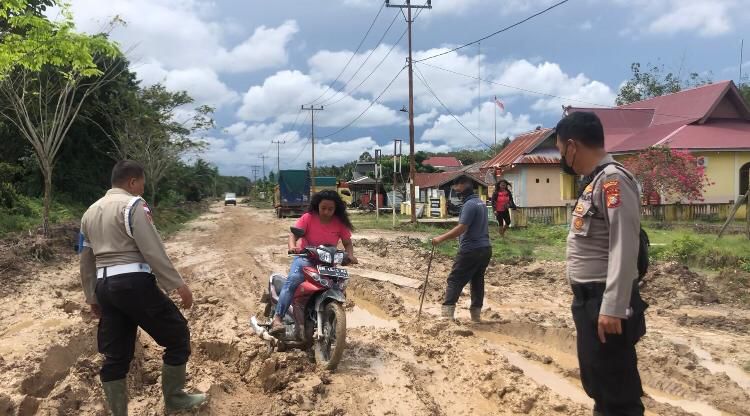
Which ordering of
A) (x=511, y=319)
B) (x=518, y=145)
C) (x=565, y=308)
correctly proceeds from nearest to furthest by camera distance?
1. (x=511, y=319)
2. (x=565, y=308)
3. (x=518, y=145)

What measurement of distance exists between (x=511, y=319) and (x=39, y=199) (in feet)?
72.5

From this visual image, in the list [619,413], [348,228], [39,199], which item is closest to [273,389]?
[348,228]

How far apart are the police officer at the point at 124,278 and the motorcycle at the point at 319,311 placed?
5.02 ft

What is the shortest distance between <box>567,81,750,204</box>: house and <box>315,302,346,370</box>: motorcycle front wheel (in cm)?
2089

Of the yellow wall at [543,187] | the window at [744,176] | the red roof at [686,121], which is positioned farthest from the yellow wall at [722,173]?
the yellow wall at [543,187]

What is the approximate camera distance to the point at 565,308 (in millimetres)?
7961

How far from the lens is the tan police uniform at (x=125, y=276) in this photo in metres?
3.58

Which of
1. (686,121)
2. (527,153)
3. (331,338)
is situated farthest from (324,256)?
(686,121)

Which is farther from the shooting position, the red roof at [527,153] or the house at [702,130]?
the red roof at [527,153]

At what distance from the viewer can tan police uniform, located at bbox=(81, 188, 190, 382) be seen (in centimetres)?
358

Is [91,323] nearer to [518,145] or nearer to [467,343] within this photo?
[467,343]

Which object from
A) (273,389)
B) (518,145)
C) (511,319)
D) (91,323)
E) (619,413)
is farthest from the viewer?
(518,145)

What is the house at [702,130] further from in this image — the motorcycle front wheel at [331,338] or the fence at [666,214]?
the motorcycle front wheel at [331,338]

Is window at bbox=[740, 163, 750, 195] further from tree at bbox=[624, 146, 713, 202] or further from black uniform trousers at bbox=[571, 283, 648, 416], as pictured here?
black uniform trousers at bbox=[571, 283, 648, 416]
